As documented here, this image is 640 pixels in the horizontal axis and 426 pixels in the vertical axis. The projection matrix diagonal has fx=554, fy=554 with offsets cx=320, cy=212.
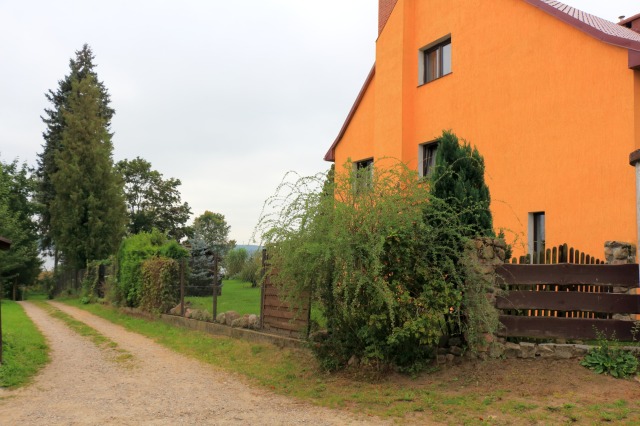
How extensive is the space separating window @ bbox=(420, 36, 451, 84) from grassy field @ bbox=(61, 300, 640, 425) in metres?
9.83

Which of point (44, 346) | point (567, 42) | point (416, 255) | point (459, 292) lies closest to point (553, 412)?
point (459, 292)

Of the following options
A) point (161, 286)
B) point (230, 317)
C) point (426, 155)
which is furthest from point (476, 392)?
point (161, 286)

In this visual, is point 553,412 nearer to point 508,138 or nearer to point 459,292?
point 459,292

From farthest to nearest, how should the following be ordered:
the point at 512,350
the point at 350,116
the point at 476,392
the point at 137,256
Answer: the point at 137,256, the point at 350,116, the point at 512,350, the point at 476,392

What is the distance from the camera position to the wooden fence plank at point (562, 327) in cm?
736

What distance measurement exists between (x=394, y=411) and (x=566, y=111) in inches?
329

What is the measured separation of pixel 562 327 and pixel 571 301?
0.38 metres

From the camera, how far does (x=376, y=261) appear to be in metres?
7.40

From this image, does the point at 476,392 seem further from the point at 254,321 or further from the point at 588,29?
the point at 588,29

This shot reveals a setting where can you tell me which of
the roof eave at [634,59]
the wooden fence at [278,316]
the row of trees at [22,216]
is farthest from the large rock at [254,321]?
the row of trees at [22,216]

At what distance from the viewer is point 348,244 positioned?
25.5 ft

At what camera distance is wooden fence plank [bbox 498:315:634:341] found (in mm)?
7355

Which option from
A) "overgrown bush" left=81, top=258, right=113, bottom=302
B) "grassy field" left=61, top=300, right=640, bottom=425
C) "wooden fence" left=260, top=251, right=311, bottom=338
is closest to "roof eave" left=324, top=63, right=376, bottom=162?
"wooden fence" left=260, top=251, right=311, bottom=338

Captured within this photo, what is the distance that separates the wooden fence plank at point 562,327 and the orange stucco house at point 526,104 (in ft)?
6.58
